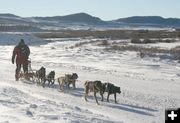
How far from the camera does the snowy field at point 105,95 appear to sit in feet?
31.0

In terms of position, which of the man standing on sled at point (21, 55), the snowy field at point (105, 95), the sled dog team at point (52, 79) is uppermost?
the man standing on sled at point (21, 55)

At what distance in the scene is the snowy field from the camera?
31.0ft

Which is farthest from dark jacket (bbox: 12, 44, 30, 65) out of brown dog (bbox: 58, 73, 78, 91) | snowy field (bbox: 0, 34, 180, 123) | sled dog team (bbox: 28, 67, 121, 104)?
brown dog (bbox: 58, 73, 78, 91)

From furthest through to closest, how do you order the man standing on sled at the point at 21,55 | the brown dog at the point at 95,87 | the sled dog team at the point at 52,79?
the man standing on sled at the point at 21,55
the sled dog team at the point at 52,79
the brown dog at the point at 95,87

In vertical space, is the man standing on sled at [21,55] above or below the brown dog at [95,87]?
above

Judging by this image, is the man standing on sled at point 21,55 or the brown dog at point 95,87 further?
the man standing on sled at point 21,55

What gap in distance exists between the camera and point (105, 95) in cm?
1360

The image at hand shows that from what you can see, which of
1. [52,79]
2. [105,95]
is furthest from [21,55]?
[105,95]

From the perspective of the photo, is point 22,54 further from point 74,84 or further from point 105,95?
point 105,95

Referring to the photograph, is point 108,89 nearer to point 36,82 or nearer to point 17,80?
point 36,82

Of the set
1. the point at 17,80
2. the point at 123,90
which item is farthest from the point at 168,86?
the point at 17,80

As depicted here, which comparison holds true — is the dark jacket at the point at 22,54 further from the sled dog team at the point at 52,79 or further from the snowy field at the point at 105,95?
the snowy field at the point at 105,95

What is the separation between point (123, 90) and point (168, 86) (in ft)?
7.08

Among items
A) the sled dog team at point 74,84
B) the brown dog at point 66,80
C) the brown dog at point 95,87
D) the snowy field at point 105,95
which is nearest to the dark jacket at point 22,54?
the snowy field at point 105,95
